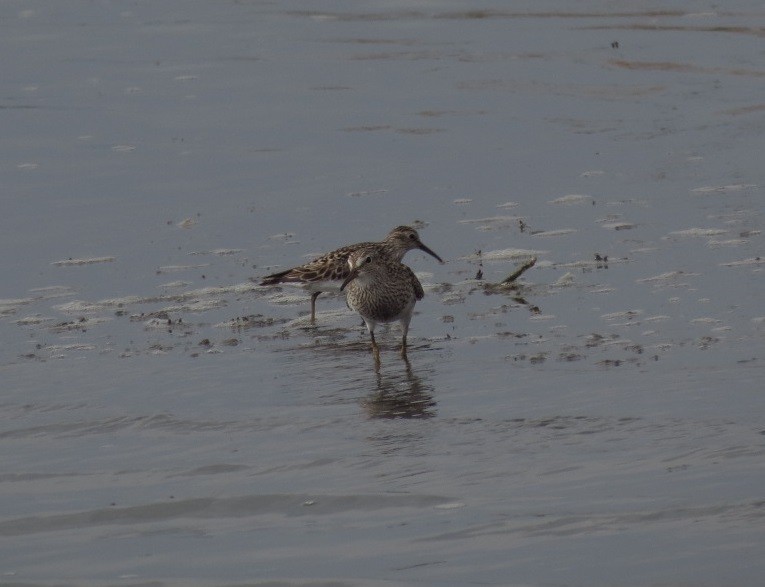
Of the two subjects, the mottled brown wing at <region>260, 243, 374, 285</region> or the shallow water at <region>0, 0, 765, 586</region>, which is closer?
the shallow water at <region>0, 0, 765, 586</region>

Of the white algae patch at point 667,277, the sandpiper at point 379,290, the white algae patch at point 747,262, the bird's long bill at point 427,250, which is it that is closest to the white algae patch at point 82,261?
the bird's long bill at point 427,250

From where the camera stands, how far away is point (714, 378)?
10555 millimetres

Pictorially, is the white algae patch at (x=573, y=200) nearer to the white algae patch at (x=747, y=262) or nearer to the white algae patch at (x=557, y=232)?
the white algae patch at (x=557, y=232)

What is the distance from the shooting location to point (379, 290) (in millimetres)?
12695

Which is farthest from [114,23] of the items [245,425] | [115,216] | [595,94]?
[245,425]

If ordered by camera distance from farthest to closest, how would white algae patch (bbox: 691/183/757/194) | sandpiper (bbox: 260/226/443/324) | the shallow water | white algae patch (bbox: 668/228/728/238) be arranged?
white algae patch (bbox: 691/183/757/194), white algae patch (bbox: 668/228/728/238), sandpiper (bbox: 260/226/443/324), the shallow water

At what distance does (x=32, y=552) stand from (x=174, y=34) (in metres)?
22.0

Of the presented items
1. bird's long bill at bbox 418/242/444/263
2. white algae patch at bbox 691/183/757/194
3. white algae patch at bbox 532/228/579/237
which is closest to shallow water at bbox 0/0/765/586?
white algae patch at bbox 532/228/579/237

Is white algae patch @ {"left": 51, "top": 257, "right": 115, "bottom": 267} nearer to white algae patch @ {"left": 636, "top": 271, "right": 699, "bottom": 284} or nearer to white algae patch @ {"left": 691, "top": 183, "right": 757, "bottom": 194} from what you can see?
white algae patch @ {"left": 636, "top": 271, "right": 699, "bottom": 284}

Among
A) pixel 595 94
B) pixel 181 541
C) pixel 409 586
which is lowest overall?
pixel 409 586

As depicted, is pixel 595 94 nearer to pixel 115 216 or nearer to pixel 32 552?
pixel 115 216

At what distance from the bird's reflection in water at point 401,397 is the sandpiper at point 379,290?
581 millimetres

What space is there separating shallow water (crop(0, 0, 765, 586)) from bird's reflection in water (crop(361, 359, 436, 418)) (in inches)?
1.3

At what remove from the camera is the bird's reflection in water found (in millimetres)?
10750
